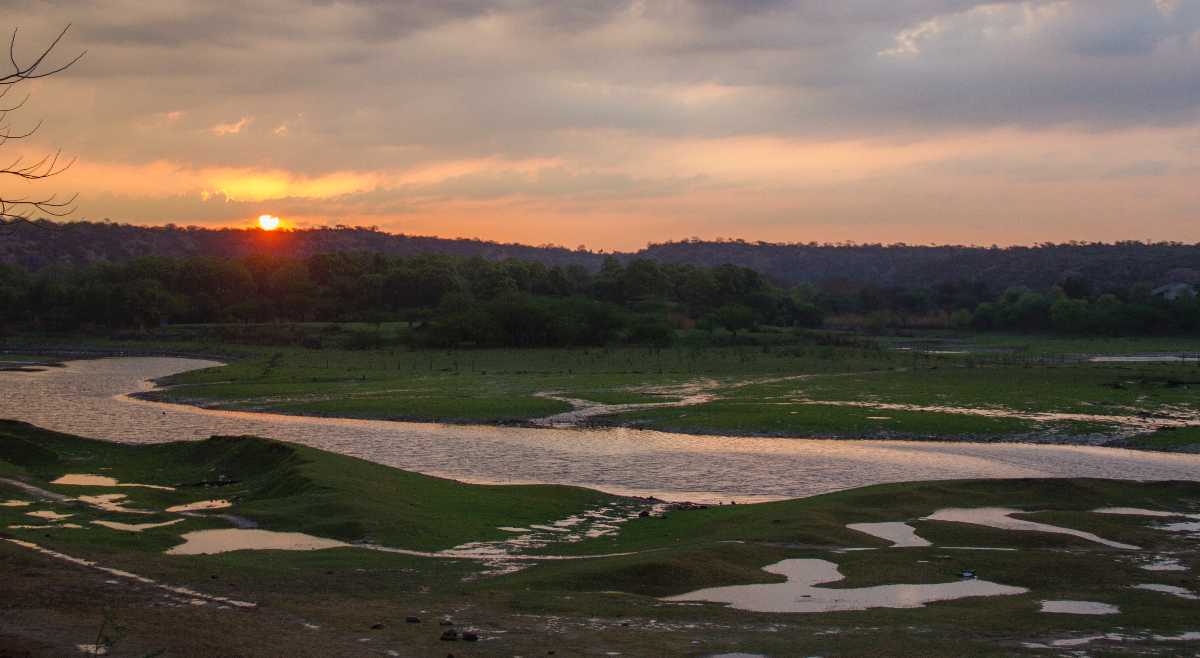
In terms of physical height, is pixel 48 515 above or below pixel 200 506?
above

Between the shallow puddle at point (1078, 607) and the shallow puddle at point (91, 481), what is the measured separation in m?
22.2

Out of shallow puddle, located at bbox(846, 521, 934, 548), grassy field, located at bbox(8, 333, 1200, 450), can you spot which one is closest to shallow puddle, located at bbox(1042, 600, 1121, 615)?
shallow puddle, located at bbox(846, 521, 934, 548)

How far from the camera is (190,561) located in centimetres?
1944

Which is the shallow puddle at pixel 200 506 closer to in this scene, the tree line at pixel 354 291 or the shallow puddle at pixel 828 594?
the shallow puddle at pixel 828 594

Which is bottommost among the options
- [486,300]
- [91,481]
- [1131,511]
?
[91,481]

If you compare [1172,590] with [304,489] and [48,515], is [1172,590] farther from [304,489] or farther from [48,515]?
[48,515]

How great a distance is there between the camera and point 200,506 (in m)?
27.6

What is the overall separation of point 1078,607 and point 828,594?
3879 millimetres

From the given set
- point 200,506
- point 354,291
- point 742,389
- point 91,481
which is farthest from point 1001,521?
point 354,291

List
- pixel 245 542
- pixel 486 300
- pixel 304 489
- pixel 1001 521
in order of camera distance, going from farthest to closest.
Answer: pixel 486 300 < pixel 304 489 < pixel 1001 521 < pixel 245 542

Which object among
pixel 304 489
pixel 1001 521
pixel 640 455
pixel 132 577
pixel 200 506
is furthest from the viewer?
pixel 640 455

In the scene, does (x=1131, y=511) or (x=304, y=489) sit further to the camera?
(x=1131, y=511)

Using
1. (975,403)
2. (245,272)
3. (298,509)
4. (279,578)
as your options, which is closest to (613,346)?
(975,403)

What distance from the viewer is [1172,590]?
1916cm
